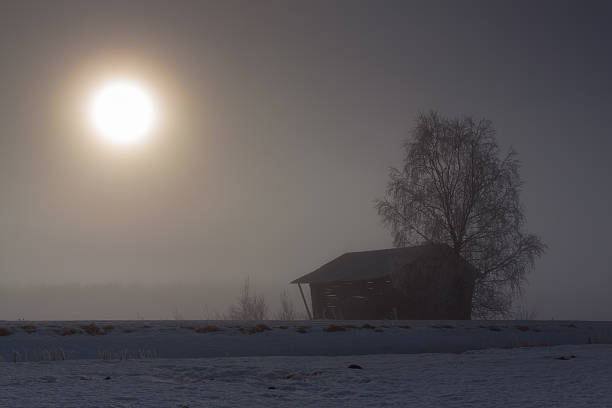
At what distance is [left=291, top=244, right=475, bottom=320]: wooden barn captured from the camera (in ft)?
92.9

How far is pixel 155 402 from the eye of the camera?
4828 mm

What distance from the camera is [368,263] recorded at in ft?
120


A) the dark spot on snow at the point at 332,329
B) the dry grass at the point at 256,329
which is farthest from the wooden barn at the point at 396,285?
the dry grass at the point at 256,329

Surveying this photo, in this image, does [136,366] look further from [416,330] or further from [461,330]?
[461,330]

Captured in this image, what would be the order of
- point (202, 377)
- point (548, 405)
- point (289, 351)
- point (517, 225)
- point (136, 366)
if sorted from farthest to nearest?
1. point (517, 225)
2. point (289, 351)
3. point (136, 366)
4. point (202, 377)
5. point (548, 405)

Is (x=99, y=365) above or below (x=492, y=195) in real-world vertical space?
below

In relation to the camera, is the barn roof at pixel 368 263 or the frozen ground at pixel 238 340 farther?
the barn roof at pixel 368 263

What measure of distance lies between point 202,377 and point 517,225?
943 inches

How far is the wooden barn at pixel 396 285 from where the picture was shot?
1115 inches

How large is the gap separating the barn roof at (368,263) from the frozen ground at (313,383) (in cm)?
2009

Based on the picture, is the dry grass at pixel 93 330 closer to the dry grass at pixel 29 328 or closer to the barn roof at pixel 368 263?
the dry grass at pixel 29 328

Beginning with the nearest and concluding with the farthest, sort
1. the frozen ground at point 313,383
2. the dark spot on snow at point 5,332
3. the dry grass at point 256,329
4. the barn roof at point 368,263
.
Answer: the frozen ground at point 313,383
the dark spot on snow at point 5,332
the dry grass at point 256,329
the barn roof at point 368,263

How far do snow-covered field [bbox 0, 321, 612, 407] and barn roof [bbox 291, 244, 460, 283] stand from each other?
1613 cm

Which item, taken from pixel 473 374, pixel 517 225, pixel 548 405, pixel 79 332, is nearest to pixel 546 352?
pixel 473 374
